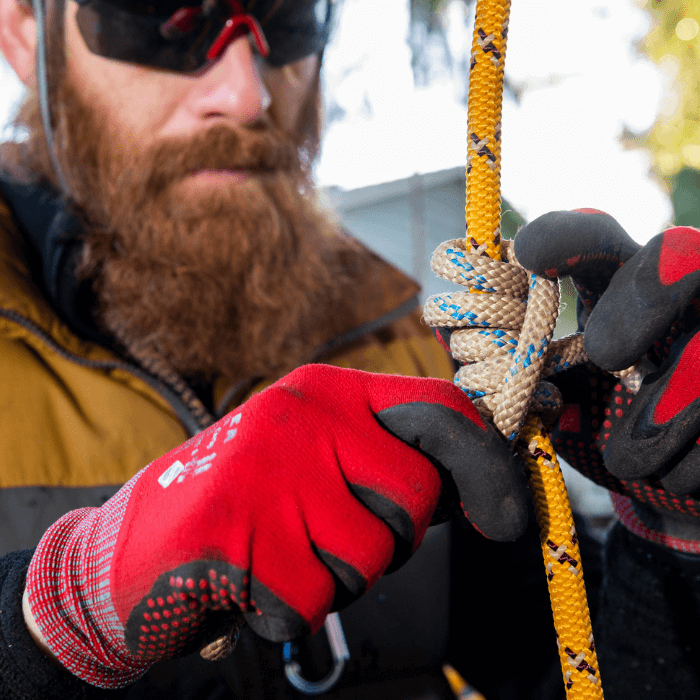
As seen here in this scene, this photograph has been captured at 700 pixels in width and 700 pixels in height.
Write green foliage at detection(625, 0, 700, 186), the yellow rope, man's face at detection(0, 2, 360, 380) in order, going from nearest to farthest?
the yellow rope → man's face at detection(0, 2, 360, 380) → green foliage at detection(625, 0, 700, 186)

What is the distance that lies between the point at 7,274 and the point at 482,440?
3.97ft

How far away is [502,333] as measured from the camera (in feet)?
1.94

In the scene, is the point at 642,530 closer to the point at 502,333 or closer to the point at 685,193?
the point at 502,333

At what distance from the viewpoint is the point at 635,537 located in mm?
908

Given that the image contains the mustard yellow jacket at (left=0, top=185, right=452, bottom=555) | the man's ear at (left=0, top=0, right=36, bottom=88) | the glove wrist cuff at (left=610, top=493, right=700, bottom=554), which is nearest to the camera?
the glove wrist cuff at (left=610, top=493, right=700, bottom=554)

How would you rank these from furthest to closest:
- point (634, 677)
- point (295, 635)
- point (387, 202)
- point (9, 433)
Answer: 1. point (387, 202)
2. point (9, 433)
3. point (634, 677)
4. point (295, 635)

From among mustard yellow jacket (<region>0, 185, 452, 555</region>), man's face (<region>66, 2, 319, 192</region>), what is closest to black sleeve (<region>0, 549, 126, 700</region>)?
mustard yellow jacket (<region>0, 185, 452, 555</region>)

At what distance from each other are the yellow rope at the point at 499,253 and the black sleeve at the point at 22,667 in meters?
0.58

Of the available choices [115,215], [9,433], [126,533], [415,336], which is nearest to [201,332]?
[115,215]

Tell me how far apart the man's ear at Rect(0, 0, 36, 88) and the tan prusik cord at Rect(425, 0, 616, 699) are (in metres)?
1.62

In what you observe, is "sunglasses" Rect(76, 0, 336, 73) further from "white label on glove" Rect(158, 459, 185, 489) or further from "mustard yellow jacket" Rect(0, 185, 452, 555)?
"white label on glove" Rect(158, 459, 185, 489)

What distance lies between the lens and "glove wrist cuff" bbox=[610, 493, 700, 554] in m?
0.81

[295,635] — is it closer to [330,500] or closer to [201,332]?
[330,500]

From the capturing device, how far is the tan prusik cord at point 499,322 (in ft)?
1.91
